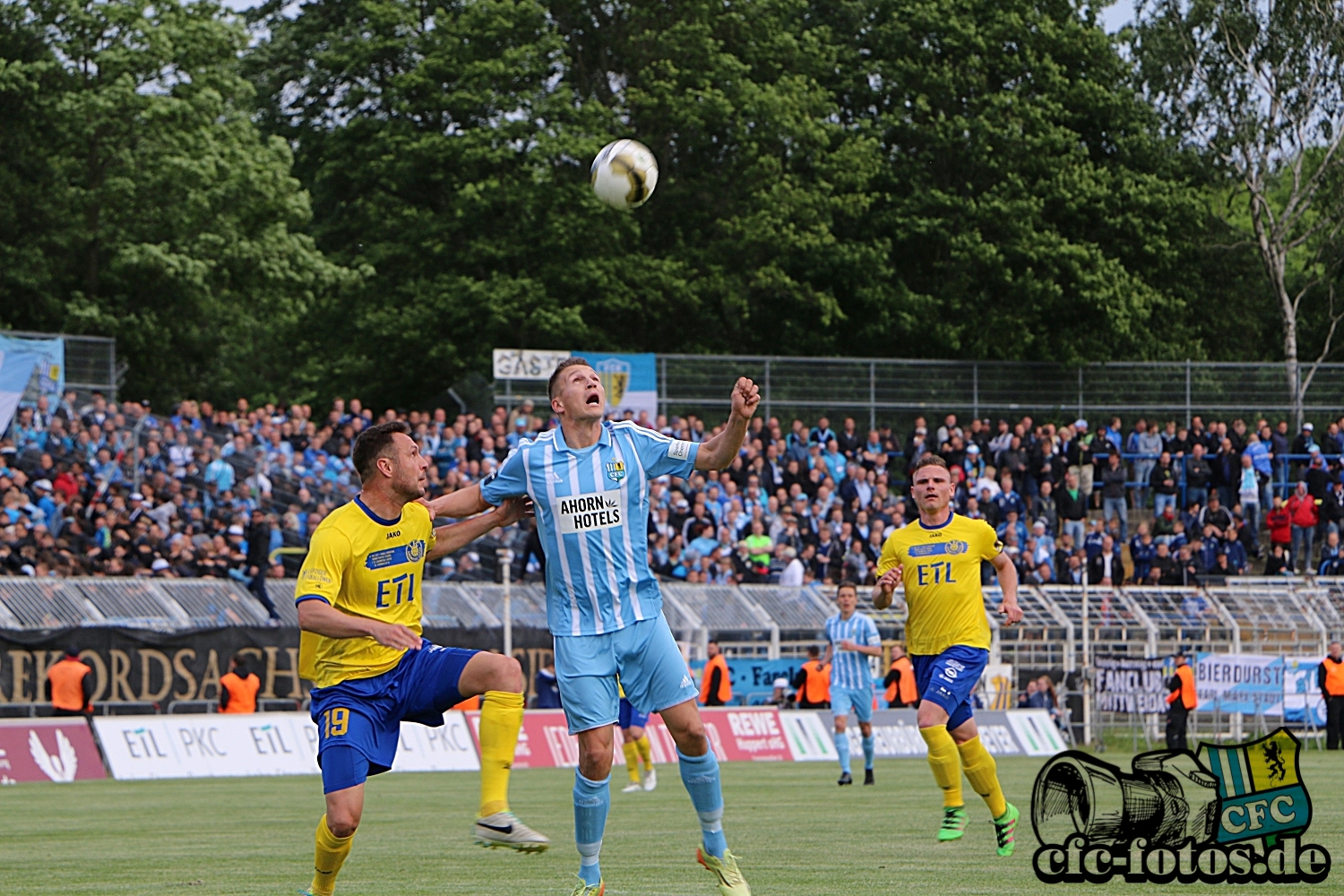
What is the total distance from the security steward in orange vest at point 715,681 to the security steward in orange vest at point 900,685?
136 inches

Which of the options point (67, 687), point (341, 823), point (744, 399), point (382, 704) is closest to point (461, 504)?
point (382, 704)

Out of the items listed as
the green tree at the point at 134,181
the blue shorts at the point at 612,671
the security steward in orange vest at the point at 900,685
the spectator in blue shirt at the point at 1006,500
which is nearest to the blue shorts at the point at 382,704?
the blue shorts at the point at 612,671

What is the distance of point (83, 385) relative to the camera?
36812 millimetres

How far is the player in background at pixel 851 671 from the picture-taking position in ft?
75.9

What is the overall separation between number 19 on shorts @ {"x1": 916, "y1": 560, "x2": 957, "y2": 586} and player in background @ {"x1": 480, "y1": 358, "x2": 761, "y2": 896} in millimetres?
4494

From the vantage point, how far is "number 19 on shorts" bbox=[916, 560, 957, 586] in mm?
13820

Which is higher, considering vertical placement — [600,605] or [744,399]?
[744,399]

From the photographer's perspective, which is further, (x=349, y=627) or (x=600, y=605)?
(x=600, y=605)

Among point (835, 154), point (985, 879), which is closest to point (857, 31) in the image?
point (835, 154)

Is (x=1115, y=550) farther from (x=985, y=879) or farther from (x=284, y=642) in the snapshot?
(x=985, y=879)

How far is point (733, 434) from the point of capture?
9.50m

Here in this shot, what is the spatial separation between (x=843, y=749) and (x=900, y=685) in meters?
9.05

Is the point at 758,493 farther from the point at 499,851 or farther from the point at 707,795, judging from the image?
the point at 707,795

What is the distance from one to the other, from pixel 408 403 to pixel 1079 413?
19338mm
